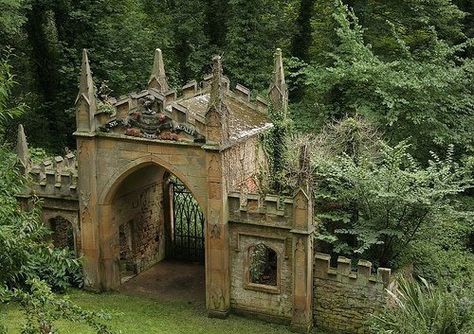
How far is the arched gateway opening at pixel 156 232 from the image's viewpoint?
1984 cm

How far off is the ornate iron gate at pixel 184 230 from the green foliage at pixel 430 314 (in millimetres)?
9116

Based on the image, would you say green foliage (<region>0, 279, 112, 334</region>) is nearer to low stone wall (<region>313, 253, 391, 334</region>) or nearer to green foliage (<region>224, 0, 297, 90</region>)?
low stone wall (<region>313, 253, 391, 334</region>)

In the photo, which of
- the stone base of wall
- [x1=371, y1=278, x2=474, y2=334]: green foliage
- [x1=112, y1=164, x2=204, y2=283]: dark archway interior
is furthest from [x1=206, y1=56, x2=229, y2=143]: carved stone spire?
[x1=371, y1=278, x2=474, y2=334]: green foliage

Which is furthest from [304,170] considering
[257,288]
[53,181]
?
[53,181]

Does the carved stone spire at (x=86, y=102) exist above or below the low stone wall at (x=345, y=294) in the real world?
above

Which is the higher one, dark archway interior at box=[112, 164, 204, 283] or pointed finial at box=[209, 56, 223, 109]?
pointed finial at box=[209, 56, 223, 109]

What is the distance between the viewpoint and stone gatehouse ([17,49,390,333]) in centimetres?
1653

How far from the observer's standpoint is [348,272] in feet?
53.9

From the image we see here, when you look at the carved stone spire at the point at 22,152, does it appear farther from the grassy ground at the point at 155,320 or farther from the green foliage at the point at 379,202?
the green foliage at the point at 379,202

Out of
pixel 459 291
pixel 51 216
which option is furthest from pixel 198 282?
pixel 459 291

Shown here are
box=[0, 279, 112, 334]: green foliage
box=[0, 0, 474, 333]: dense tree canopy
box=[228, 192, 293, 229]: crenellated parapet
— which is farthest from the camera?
box=[228, 192, 293, 229]: crenellated parapet

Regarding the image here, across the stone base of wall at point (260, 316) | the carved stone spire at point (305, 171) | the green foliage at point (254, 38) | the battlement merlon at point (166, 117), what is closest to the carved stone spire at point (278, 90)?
the battlement merlon at point (166, 117)

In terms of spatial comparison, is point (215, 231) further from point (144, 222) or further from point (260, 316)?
point (144, 222)

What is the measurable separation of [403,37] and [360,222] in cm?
1132
